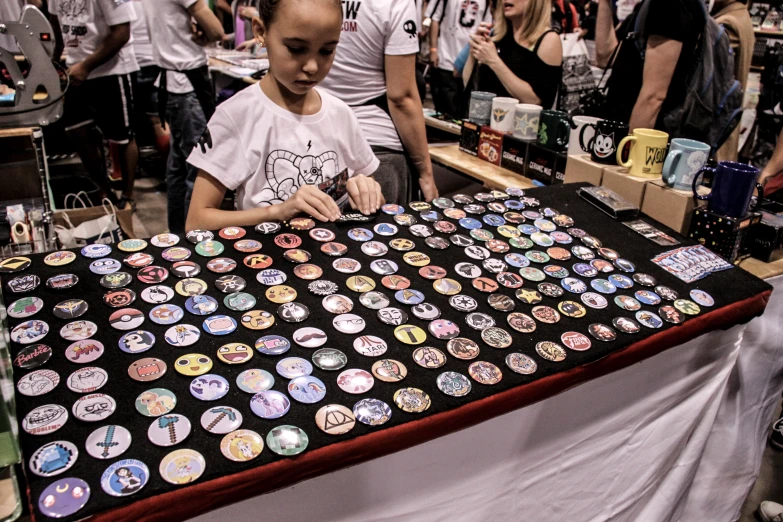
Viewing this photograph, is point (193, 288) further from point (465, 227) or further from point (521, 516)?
point (521, 516)

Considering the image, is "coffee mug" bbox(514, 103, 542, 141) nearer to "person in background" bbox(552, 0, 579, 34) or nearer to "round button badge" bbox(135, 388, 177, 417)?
"round button badge" bbox(135, 388, 177, 417)

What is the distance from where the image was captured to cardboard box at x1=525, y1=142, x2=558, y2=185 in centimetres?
198

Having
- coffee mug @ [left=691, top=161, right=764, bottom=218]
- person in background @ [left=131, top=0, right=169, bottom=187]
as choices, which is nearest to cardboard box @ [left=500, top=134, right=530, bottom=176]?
coffee mug @ [left=691, top=161, right=764, bottom=218]

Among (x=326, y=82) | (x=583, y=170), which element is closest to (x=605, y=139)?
(x=583, y=170)

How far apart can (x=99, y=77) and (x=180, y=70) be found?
69 centimetres

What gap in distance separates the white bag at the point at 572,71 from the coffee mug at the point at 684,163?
173 cm

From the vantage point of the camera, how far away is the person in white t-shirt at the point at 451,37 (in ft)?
13.4

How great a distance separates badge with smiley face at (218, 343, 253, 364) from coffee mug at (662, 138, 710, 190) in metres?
1.18

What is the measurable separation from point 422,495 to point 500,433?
0.15 meters

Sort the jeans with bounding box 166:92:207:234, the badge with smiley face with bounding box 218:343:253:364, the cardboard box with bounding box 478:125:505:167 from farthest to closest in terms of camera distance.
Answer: the jeans with bounding box 166:92:207:234
the cardboard box with bounding box 478:125:505:167
the badge with smiley face with bounding box 218:343:253:364

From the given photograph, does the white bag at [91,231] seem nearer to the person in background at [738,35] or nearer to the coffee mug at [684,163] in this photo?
the coffee mug at [684,163]

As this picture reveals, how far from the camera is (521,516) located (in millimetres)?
1038

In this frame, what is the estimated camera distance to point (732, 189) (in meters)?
1.36

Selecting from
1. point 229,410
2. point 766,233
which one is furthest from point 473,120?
point 229,410
